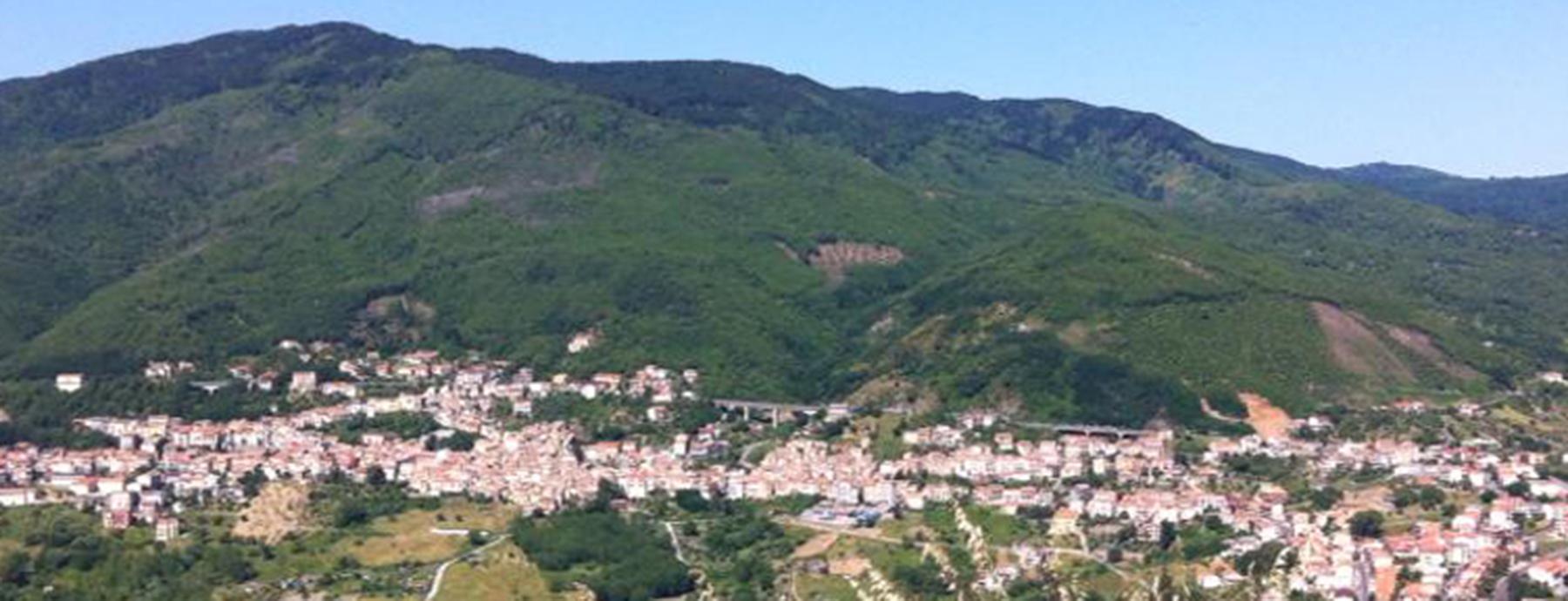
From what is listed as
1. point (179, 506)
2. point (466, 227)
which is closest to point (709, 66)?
point (466, 227)

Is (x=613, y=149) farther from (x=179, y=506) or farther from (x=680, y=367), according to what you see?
(x=179, y=506)

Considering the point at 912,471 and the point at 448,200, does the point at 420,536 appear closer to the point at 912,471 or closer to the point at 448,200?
the point at 912,471

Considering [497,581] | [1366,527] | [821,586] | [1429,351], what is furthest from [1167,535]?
[1429,351]

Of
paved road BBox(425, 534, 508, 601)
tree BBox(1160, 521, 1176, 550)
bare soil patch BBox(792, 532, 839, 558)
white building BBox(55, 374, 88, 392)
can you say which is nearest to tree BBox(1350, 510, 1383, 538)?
tree BBox(1160, 521, 1176, 550)

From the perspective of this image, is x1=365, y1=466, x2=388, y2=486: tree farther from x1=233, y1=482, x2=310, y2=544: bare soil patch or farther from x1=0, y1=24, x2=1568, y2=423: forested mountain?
x1=0, y1=24, x2=1568, y2=423: forested mountain

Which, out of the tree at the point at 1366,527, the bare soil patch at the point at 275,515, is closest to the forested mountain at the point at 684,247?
the tree at the point at 1366,527

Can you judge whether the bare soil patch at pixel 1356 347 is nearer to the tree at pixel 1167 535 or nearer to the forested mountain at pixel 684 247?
the forested mountain at pixel 684 247

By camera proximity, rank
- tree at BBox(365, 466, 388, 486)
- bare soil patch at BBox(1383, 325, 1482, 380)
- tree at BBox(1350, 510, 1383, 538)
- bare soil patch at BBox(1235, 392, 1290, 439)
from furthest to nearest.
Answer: bare soil patch at BBox(1383, 325, 1482, 380) < bare soil patch at BBox(1235, 392, 1290, 439) < tree at BBox(365, 466, 388, 486) < tree at BBox(1350, 510, 1383, 538)
